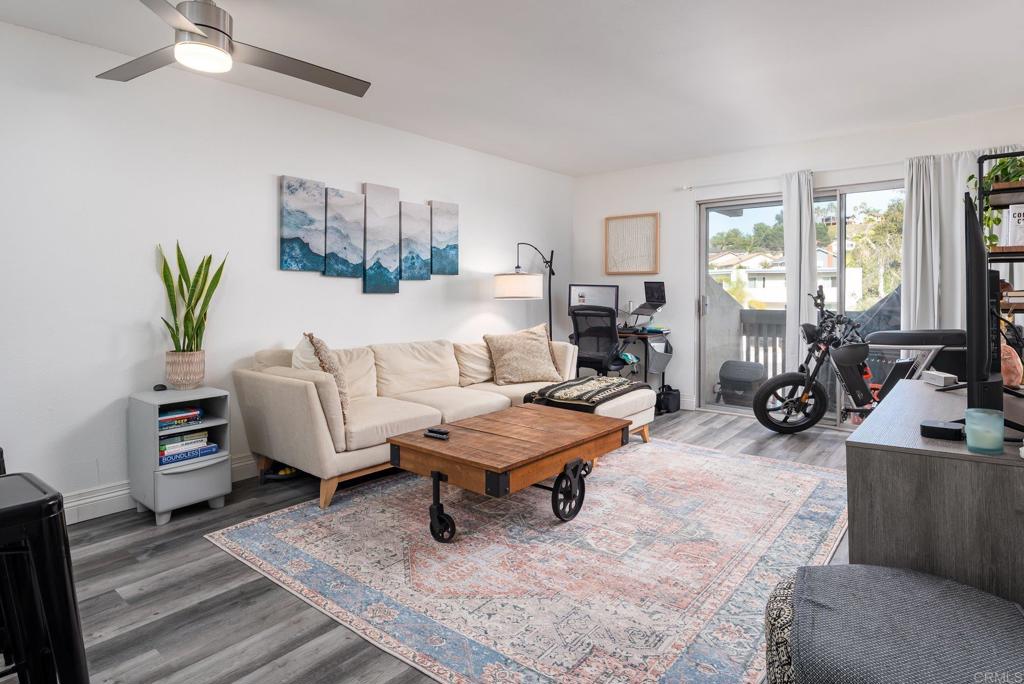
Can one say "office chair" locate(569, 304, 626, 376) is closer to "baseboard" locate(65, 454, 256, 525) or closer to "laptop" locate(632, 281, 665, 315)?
"laptop" locate(632, 281, 665, 315)

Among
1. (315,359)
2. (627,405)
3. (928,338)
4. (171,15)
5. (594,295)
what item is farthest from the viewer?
(594,295)

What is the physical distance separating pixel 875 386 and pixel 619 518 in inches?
122

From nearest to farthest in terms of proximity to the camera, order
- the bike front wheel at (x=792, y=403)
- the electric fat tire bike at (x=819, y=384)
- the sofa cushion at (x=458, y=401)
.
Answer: the sofa cushion at (x=458, y=401)
the electric fat tire bike at (x=819, y=384)
the bike front wheel at (x=792, y=403)

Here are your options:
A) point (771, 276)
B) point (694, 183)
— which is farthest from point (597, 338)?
point (694, 183)

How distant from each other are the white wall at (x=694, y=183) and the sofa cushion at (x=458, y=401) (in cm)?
252

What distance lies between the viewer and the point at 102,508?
3188 millimetres

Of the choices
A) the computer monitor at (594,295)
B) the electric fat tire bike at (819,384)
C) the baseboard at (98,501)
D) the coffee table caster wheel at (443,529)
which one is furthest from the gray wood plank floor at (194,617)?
the computer monitor at (594,295)

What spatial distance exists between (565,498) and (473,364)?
210 centimetres

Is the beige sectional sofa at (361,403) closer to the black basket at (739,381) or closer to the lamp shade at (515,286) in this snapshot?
the lamp shade at (515,286)

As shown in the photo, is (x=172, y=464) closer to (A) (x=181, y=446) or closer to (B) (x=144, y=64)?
(A) (x=181, y=446)

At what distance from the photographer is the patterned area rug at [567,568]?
1911 millimetres

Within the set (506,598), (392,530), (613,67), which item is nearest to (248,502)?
(392,530)

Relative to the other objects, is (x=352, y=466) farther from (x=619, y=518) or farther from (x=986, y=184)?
(x=986, y=184)

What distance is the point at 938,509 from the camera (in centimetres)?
136
